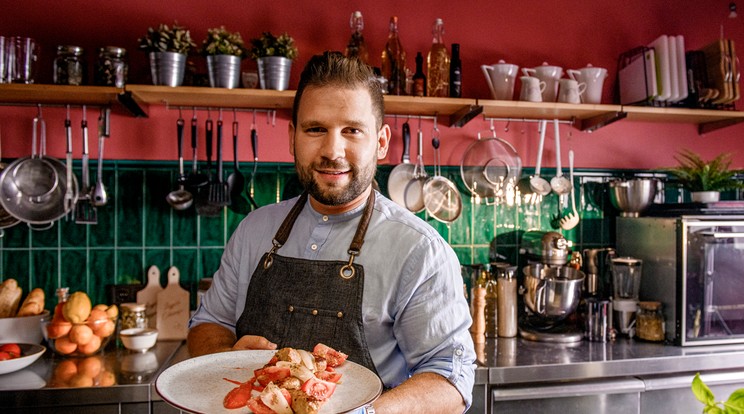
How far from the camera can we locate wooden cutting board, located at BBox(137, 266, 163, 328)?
7.94 feet

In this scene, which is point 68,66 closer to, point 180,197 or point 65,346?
point 180,197

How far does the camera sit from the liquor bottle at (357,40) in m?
2.47

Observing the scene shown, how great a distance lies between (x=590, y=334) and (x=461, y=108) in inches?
45.4

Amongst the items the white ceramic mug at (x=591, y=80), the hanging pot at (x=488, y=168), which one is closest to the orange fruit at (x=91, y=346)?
the hanging pot at (x=488, y=168)

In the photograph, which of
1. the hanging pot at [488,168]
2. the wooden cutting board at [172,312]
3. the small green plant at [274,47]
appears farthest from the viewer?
the hanging pot at [488,168]

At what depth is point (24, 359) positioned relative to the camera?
1909 mm

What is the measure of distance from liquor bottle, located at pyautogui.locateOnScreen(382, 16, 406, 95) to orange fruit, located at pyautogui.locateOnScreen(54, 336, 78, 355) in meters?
1.61

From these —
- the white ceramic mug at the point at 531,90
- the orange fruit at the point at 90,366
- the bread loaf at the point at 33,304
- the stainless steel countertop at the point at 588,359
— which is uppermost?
the white ceramic mug at the point at 531,90

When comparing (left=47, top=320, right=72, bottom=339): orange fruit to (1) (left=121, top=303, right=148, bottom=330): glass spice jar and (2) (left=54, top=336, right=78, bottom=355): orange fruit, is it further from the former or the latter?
(1) (left=121, top=303, right=148, bottom=330): glass spice jar

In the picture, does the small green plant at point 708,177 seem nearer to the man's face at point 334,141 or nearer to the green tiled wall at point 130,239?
the green tiled wall at point 130,239

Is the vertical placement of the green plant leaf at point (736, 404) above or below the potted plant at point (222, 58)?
below

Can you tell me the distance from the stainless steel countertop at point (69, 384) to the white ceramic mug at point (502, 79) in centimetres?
182

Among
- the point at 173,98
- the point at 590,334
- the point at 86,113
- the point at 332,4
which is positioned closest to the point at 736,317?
the point at 590,334

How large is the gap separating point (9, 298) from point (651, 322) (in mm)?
2654
